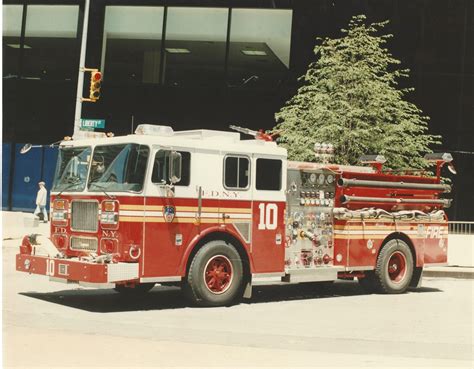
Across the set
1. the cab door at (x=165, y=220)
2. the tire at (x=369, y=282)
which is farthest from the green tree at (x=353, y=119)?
the cab door at (x=165, y=220)

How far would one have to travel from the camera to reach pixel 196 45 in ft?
98.4

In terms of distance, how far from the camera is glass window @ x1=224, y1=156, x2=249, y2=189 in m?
11.4

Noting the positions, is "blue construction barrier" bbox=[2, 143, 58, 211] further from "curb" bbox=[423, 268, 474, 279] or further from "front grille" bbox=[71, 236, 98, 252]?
"front grille" bbox=[71, 236, 98, 252]

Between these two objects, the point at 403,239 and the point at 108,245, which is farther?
the point at 403,239

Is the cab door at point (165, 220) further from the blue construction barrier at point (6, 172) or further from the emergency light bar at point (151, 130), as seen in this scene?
the blue construction barrier at point (6, 172)

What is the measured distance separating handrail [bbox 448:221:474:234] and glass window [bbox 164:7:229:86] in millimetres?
10375

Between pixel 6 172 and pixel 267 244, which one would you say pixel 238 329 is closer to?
pixel 267 244

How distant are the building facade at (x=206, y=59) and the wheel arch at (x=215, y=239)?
717 inches

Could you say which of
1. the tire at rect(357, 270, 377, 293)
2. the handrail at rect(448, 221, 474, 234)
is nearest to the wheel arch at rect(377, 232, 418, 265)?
the tire at rect(357, 270, 377, 293)

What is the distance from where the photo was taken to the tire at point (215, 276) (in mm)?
10922

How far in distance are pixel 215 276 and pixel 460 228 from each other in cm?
1925

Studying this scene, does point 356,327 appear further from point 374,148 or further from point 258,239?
point 374,148

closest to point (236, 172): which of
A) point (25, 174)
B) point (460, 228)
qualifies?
point (460, 228)

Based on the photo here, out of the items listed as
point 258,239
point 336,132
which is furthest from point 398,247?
point 336,132
